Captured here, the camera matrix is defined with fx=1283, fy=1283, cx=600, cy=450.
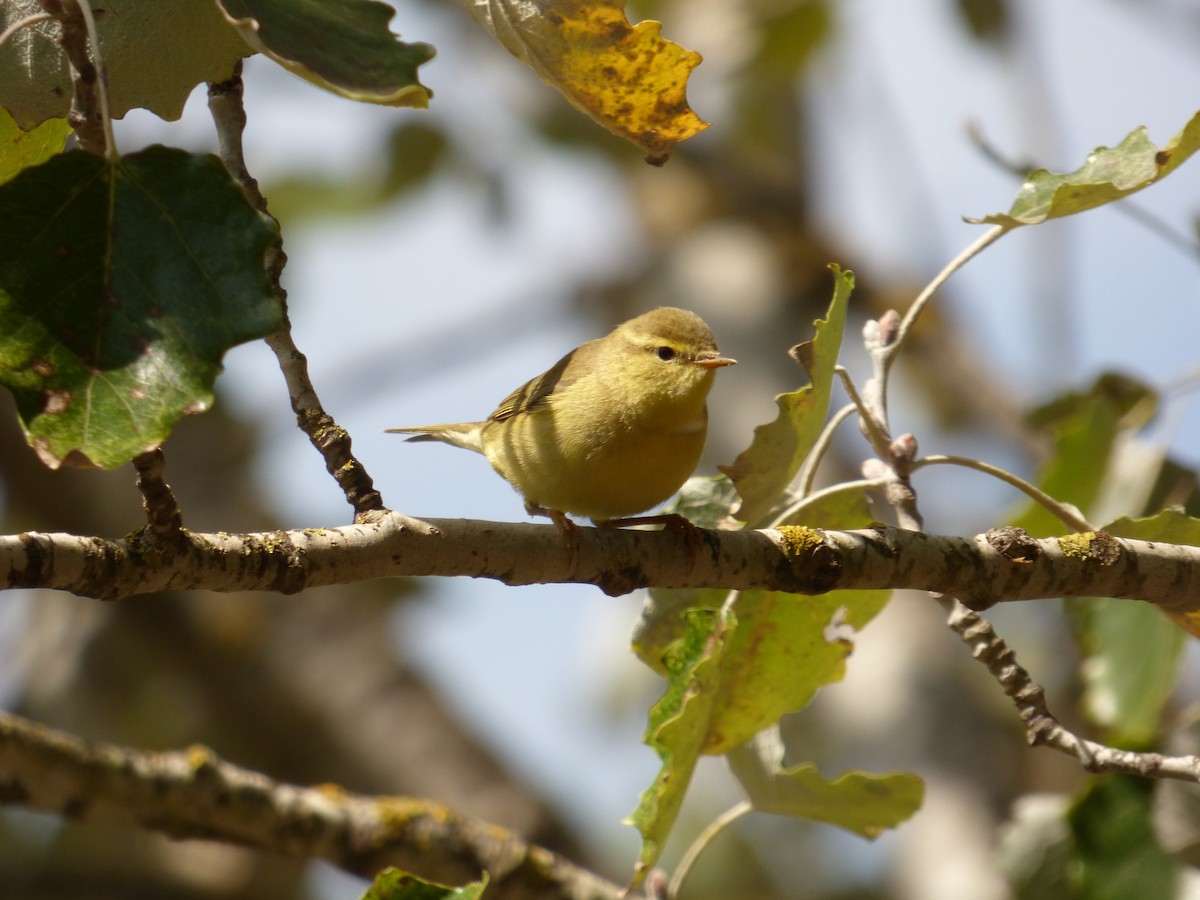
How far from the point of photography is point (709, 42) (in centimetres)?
752

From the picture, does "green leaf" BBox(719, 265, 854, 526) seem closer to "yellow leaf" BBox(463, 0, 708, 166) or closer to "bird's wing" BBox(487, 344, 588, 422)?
"yellow leaf" BBox(463, 0, 708, 166)

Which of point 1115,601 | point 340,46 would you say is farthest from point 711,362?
point 340,46

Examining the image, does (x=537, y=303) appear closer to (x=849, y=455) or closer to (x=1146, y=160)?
(x=849, y=455)

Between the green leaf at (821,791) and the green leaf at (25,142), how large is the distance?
191 centimetres

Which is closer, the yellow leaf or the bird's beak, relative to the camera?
the yellow leaf

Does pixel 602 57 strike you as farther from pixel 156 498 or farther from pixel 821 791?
pixel 821 791

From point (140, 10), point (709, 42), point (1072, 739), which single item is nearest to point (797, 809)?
point (1072, 739)

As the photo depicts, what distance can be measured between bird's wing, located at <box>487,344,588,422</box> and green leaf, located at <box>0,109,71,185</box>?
5.97 feet

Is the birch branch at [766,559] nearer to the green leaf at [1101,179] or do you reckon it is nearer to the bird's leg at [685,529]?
the bird's leg at [685,529]

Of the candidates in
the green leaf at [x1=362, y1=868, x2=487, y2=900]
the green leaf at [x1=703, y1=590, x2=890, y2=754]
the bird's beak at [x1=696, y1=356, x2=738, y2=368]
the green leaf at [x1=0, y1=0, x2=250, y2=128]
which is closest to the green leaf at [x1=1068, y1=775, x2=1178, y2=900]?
the green leaf at [x1=703, y1=590, x2=890, y2=754]

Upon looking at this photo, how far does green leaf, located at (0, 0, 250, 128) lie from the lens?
222cm

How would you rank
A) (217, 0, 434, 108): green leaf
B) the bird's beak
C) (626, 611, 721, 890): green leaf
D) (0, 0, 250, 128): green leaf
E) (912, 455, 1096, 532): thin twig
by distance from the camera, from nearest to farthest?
(217, 0, 434, 108): green leaf → (0, 0, 250, 128): green leaf → (626, 611, 721, 890): green leaf → (912, 455, 1096, 532): thin twig → the bird's beak

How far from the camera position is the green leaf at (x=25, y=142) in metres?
2.34

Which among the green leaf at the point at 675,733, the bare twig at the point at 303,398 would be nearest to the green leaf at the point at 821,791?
the green leaf at the point at 675,733
